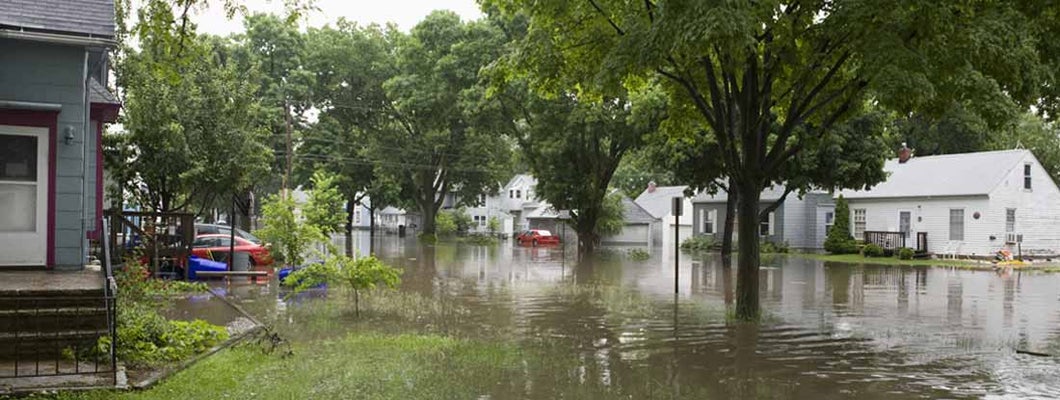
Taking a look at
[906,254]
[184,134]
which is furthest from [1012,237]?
[184,134]

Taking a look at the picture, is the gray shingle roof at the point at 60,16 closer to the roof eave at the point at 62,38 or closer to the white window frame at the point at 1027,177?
the roof eave at the point at 62,38

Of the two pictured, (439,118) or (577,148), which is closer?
(577,148)

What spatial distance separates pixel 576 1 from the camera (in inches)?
534

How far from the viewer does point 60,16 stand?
10.8m

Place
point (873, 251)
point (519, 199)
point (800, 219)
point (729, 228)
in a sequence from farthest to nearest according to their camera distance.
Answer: point (519, 199)
point (800, 219)
point (873, 251)
point (729, 228)

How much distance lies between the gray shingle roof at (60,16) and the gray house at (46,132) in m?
0.01

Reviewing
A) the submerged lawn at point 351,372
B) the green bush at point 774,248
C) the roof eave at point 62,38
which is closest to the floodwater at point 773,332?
the submerged lawn at point 351,372

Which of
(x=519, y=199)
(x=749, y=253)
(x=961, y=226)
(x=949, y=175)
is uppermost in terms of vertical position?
(x=949, y=175)

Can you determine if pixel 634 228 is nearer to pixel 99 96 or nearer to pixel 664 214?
pixel 664 214

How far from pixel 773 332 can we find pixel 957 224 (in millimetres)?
31117

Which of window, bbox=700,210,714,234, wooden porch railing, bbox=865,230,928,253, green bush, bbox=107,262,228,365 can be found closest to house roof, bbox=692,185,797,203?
window, bbox=700,210,714,234

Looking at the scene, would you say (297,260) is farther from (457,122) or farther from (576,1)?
(457,122)

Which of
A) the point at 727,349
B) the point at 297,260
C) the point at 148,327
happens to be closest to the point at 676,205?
the point at 727,349

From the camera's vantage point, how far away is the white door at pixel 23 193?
1066 cm
